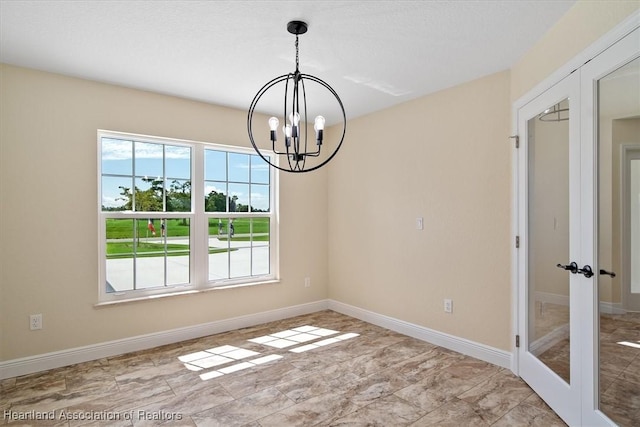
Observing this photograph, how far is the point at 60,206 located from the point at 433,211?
138 inches

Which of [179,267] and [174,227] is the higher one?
[174,227]

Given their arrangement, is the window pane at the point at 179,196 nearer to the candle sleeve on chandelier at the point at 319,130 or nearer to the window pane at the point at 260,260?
the window pane at the point at 260,260

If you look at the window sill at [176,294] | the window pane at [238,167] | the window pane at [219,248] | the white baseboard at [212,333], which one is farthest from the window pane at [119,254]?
the window pane at [238,167]

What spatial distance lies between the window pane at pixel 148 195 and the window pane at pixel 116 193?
0.08m

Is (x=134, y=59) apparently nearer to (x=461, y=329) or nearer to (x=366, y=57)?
(x=366, y=57)

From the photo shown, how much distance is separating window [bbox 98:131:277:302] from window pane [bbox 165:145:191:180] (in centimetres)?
1

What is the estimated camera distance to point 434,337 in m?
3.60

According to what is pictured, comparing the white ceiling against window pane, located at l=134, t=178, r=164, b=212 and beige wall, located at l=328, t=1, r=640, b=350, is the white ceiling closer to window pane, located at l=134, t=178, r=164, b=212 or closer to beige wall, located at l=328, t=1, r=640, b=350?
beige wall, located at l=328, t=1, r=640, b=350

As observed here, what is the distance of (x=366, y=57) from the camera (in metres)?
2.80

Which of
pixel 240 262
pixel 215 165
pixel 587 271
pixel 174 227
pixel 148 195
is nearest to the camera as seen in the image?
pixel 587 271

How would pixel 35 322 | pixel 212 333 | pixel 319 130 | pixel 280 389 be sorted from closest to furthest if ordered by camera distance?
pixel 319 130 → pixel 280 389 → pixel 35 322 → pixel 212 333

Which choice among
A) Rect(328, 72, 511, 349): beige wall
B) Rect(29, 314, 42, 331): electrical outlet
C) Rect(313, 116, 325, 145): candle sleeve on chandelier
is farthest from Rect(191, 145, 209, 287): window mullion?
Rect(313, 116, 325, 145): candle sleeve on chandelier

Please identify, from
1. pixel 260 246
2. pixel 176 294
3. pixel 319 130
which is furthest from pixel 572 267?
pixel 176 294

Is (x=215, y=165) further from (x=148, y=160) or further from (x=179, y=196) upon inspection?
(x=148, y=160)
